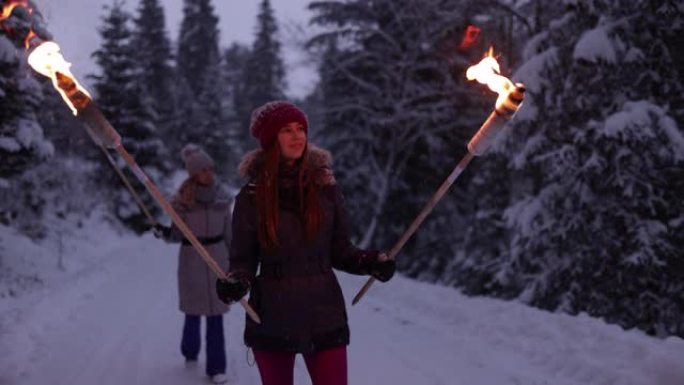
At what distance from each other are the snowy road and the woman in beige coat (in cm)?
45

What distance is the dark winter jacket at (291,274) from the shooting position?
3422 mm

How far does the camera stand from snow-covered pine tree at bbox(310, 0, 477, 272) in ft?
68.2

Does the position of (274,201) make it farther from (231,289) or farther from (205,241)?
(205,241)

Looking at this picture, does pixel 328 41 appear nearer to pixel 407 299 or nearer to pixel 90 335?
pixel 407 299

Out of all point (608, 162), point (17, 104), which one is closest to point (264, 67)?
point (17, 104)

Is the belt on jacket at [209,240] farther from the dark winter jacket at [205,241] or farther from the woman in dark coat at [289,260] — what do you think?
the woman in dark coat at [289,260]

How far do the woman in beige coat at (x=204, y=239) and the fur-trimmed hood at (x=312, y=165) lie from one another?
2.94m

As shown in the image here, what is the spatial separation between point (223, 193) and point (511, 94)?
3.94 meters

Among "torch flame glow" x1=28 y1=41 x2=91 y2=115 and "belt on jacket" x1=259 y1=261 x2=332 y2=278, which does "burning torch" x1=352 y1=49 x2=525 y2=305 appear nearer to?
"belt on jacket" x1=259 y1=261 x2=332 y2=278

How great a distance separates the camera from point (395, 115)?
20750 mm

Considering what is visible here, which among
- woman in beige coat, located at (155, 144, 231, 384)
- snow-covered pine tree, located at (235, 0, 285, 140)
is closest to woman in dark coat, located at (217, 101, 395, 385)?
woman in beige coat, located at (155, 144, 231, 384)

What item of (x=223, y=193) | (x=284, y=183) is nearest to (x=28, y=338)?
(x=223, y=193)

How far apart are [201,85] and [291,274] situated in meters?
49.8

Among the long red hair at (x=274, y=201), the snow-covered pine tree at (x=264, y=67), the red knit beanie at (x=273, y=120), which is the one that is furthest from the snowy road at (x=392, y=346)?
the snow-covered pine tree at (x=264, y=67)
